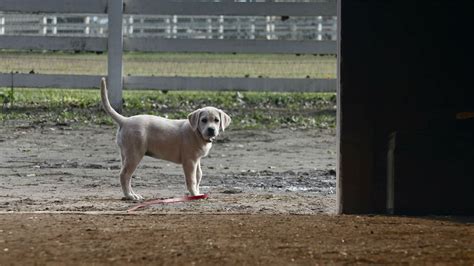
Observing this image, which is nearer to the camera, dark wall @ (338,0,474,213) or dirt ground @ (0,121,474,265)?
dirt ground @ (0,121,474,265)

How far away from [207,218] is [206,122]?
2.42 metres

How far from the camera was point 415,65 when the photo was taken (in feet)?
32.7

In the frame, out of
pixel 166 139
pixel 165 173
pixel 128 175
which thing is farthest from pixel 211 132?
pixel 165 173

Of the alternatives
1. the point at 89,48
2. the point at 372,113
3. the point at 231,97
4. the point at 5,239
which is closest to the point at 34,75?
the point at 89,48

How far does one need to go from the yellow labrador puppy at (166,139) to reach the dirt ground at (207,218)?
29 cm

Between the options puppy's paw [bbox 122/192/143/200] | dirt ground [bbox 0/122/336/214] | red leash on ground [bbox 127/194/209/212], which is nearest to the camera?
red leash on ground [bbox 127/194/209/212]

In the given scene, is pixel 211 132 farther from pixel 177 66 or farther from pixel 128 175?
pixel 177 66

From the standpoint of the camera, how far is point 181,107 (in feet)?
61.3

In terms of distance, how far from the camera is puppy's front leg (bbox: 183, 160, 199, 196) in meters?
11.3

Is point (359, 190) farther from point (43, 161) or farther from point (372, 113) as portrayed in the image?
point (43, 161)

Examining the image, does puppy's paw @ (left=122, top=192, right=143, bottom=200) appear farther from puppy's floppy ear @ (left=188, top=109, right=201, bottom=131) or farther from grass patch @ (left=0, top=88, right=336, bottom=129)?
grass patch @ (left=0, top=88, right=336, bottom=129)

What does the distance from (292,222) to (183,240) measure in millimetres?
1269

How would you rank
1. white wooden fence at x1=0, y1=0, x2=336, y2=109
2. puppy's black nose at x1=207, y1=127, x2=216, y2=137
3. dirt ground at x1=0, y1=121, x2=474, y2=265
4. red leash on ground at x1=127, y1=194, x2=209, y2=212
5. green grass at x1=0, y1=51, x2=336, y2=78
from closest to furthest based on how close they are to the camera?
dirt ground at x1=0, y1=121, x2=474, y2=265 < red leash on ground at x1=127, y1=194, x2=209, y2=212 < puppy's black nose at x1=207, y1=127, x2=216, y2=137 < white wooden fence at x1=0, y1=0, x2=336, y2=109 < green grass at x1=0, y1=51, x2=336, y2=78

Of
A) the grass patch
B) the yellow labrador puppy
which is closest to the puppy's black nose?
the yellow labrador puppy
